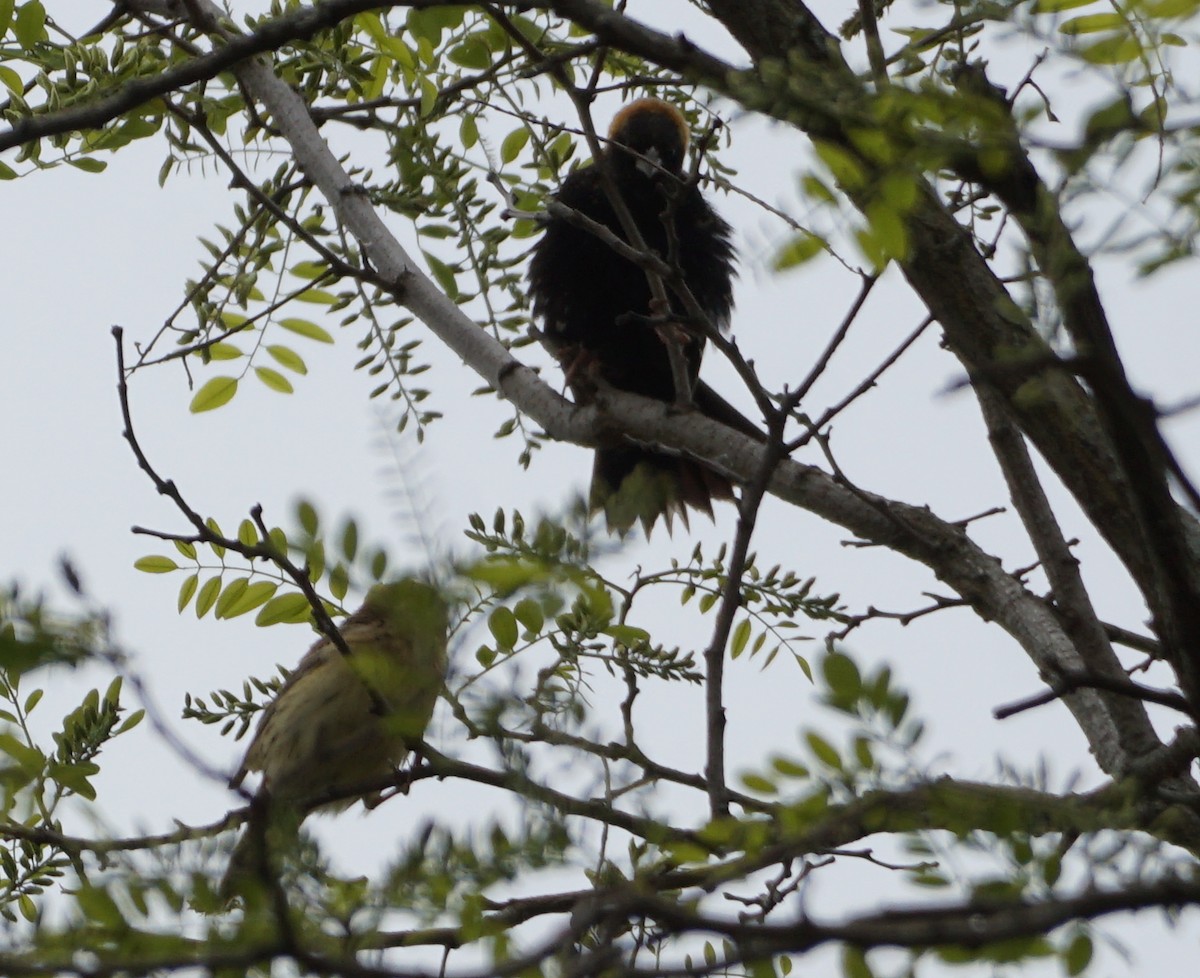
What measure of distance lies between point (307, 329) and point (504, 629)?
1843 mm

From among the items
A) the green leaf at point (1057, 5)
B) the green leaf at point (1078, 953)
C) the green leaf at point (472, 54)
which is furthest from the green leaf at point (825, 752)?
the green leaf at point (472, 54)

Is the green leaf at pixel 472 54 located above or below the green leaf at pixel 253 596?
above

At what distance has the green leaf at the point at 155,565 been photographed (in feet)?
10.4

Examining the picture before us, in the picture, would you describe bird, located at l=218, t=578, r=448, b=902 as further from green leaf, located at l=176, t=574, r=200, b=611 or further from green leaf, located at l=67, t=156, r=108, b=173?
green leaf, located at l=67, t=156, r=108, b=173

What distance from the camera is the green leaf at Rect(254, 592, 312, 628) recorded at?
116 inches

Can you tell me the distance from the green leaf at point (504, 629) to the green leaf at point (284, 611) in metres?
0.77

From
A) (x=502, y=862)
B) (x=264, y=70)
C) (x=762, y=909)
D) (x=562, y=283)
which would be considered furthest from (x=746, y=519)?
(x=562, y=283)

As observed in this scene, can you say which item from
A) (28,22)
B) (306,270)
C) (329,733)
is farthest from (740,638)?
(28,22)

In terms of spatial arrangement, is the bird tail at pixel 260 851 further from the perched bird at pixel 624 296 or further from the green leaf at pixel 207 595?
the perched bird at pixel 624 296

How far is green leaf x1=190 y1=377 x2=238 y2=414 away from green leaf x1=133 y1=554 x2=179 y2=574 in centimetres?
67

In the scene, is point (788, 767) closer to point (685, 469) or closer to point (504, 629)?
point (504, 629)

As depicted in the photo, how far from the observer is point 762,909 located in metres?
2.55

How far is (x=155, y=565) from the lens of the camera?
319cm

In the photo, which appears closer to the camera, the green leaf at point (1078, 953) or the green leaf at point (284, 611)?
the green leaf at point (1078, 953)
